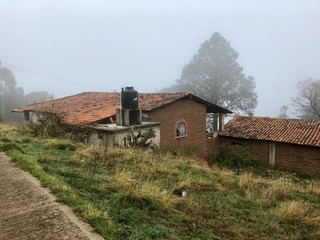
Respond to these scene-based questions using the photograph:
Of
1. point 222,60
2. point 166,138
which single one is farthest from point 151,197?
point 222,60

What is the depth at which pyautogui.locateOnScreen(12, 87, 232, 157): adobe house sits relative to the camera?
1713 centimetres

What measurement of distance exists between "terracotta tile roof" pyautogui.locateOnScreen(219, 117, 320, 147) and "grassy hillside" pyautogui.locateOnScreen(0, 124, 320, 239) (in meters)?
12.6

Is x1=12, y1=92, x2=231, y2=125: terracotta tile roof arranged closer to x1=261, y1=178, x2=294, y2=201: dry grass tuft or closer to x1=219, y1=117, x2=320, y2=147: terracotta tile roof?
x1=219, y1=117, x2=320, y2=147: terracotta tile roof

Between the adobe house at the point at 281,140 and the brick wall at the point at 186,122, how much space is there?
2803 mm

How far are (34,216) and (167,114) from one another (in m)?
14.9

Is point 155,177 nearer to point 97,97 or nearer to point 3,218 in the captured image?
point 3,218

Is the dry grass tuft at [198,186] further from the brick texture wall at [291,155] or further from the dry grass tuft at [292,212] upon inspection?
the brick texture wall at [291,155]

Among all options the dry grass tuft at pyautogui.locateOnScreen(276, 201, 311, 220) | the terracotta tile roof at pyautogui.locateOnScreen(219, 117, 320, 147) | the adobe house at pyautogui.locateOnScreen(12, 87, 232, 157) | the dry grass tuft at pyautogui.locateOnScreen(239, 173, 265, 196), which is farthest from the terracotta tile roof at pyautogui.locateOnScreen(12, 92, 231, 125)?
the dry grass tuft at pyautogui.locateOnScreen(276, 201, 311, 220)

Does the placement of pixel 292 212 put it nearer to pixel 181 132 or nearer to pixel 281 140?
pixel 181 132

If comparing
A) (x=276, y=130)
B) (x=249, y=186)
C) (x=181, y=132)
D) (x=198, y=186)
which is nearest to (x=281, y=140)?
(x=276, y=130)

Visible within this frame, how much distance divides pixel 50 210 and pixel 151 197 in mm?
1571

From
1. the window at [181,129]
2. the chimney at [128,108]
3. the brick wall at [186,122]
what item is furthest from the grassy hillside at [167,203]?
the window at [181,129]

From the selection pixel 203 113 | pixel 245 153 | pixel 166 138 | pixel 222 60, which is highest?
pixel 222 60

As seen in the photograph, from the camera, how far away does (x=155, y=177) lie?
22.0 feet
